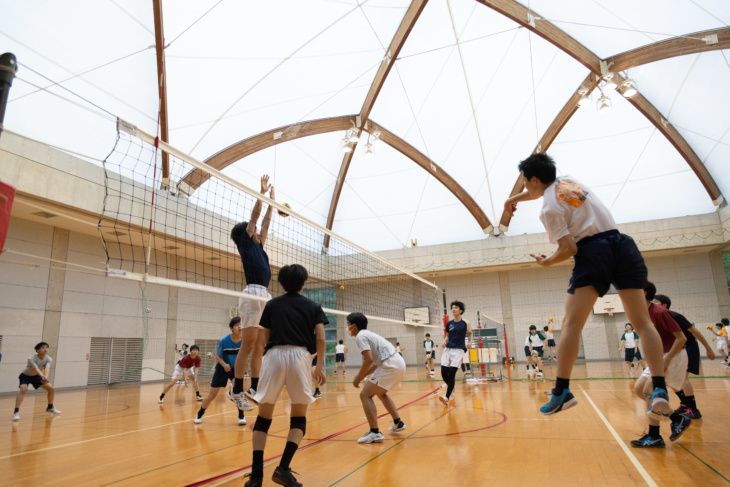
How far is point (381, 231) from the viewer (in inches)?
926

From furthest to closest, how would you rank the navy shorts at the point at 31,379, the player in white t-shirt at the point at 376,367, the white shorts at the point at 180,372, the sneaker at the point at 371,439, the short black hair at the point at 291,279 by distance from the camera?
the white shorts at the point at 180,372
the navy shorts at the point at 31,379
the player in white t-shirt at the point at 376,367
the sneaker at the point at 371,439
the short black hair at the point at 291,279

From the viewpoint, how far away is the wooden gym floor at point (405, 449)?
10.5ft

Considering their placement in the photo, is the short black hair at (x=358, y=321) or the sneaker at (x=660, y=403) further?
the short black hair at (x=358, y=321)

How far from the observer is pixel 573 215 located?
2.91 m

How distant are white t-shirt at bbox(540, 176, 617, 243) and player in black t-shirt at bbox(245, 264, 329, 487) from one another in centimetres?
178

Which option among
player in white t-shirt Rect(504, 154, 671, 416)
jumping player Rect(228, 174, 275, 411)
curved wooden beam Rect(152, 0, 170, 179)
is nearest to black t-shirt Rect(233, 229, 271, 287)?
jumping player Rect(228, 174, 275, 411)

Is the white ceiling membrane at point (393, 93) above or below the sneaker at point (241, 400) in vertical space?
above

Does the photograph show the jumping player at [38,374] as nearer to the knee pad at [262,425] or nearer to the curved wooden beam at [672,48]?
the knee pad at [262,425]

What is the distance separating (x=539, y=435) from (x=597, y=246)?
266 cm

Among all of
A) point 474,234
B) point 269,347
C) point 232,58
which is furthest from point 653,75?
point 269,347

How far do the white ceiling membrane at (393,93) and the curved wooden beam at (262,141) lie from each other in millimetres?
263

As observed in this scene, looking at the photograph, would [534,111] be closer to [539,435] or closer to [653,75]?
[653,75]

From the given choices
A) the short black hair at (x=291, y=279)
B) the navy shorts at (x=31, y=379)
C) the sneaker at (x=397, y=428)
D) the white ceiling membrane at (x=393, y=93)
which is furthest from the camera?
the white ceiling membrane at (x=393, y=93)

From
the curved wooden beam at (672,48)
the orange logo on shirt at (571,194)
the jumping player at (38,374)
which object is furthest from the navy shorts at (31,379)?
the curved wooden beam at (672,48)
